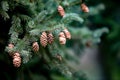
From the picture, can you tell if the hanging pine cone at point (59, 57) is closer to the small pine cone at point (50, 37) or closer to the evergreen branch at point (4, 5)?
the small pine cone at point (50, 37)

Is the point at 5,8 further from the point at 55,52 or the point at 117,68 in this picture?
the point at 117,68

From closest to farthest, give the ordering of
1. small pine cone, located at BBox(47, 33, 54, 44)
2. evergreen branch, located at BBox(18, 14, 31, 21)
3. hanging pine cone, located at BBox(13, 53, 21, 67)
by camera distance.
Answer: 1. hanging pine cone, located at BBox(13, 53, 21, 67)
2. small pine cone, located at BBox(47, 33, 54, 44)
3. evergreen branch, located at BBox(18, 14, 31, 21)

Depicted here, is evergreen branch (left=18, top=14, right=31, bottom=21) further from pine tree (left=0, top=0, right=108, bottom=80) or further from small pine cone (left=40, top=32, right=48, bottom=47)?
small pine cone (left=40, top=32, right=48, bottom=47)

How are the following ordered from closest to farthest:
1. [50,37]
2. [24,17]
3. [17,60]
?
[17,60] → [50,37] → [24,17]

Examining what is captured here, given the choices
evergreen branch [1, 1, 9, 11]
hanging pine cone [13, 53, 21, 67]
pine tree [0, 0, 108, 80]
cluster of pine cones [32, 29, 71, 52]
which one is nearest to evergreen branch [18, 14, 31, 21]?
Answer: pine tree [0, 0, 108, 80]

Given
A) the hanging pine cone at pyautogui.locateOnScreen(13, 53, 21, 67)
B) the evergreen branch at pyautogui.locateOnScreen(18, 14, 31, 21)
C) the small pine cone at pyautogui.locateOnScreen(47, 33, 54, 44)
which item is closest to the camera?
the hanging pine cone at pyautogui.locateOnScreen(13, 53, 21, 67)

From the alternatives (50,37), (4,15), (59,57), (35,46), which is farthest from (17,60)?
(59,57)

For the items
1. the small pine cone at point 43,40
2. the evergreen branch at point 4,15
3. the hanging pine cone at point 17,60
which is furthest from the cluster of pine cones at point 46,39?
the evergreen branch at point 4,15

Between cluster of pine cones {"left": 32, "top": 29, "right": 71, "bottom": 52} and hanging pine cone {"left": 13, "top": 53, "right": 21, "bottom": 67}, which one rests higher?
cluster of pine cones {"left": 32, "top": 29, "right": 71, "bottom": 52}

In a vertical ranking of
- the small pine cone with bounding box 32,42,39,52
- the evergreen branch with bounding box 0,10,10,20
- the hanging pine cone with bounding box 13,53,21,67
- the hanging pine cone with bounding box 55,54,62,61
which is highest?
the evergreen branch with bounding box 0,10,10,20

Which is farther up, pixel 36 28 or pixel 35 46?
pixel 36 28

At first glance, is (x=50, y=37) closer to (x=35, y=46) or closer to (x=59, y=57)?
(x=35, y=46)
